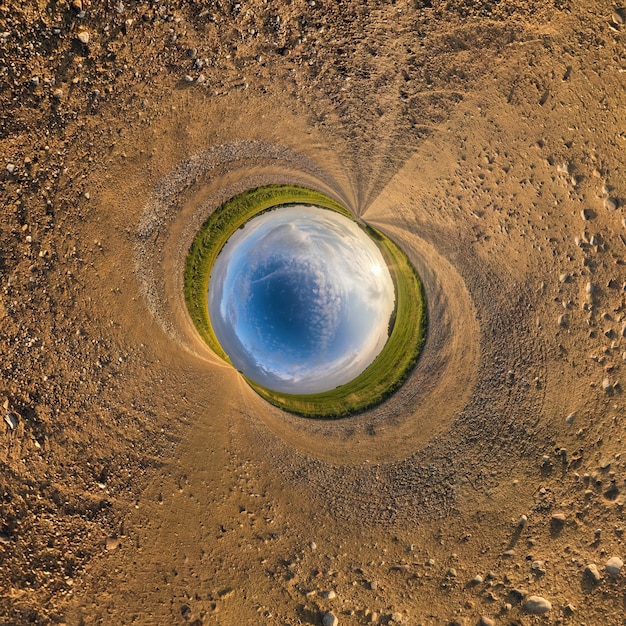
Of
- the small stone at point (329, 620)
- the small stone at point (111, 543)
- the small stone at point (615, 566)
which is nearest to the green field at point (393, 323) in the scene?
the small stone at point (329, 620)

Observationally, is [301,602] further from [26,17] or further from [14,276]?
[26,17]

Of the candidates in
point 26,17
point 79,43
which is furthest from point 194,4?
point 26,17

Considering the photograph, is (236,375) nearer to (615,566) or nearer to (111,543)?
(111,543)

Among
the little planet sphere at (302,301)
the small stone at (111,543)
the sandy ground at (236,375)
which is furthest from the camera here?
the small stone at (111,543)

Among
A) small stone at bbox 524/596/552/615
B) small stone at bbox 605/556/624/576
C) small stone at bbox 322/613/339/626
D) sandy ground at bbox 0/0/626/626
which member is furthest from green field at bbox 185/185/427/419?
small stone at bbox 605/556/624/576

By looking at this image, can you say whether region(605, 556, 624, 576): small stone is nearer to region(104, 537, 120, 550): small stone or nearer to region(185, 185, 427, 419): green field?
region(185, 185, 427, 419): green field

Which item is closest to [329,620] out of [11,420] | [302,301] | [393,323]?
[393,323]

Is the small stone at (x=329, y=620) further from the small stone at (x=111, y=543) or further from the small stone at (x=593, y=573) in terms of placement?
the small stone at (x=593, y=573)
